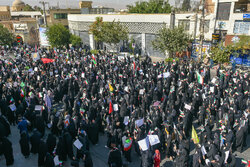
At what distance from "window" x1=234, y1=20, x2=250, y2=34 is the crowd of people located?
8.97 meters

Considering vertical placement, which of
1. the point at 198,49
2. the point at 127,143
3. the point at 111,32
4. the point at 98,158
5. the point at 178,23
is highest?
the point at 178,23

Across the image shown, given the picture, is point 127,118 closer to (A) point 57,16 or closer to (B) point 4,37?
(B) point 4,37

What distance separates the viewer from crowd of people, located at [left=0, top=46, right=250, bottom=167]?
7.39 metres

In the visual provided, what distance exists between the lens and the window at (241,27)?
21.5m

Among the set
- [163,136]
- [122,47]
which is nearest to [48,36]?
[122,47]

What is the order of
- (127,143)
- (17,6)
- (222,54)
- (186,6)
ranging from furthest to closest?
(17,6)
(186,6)
(222,54)
(127,143)

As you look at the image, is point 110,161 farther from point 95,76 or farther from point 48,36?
point 48,36

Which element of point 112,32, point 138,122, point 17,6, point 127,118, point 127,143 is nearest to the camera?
point 127,143

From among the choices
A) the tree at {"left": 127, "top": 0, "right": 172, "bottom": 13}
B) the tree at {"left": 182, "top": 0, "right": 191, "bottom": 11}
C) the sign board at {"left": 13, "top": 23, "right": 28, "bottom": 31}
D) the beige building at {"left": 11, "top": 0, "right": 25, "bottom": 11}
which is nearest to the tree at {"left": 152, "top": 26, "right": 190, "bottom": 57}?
the tree at {"left": 127, "top": 0, "right": 172, "bottom": 13}

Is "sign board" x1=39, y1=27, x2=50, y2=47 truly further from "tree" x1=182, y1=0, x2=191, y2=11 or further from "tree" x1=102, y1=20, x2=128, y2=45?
"tree" x1=182, y1=0, x2=191, y2=11

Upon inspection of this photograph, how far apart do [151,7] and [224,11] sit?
14922 millimetres

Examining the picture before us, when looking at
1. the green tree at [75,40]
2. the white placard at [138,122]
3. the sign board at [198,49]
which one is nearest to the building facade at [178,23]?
the sign board at [198,49]

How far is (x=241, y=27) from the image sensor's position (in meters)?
22.0

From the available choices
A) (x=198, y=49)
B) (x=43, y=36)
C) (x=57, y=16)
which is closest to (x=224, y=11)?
(x=198, y=49)
